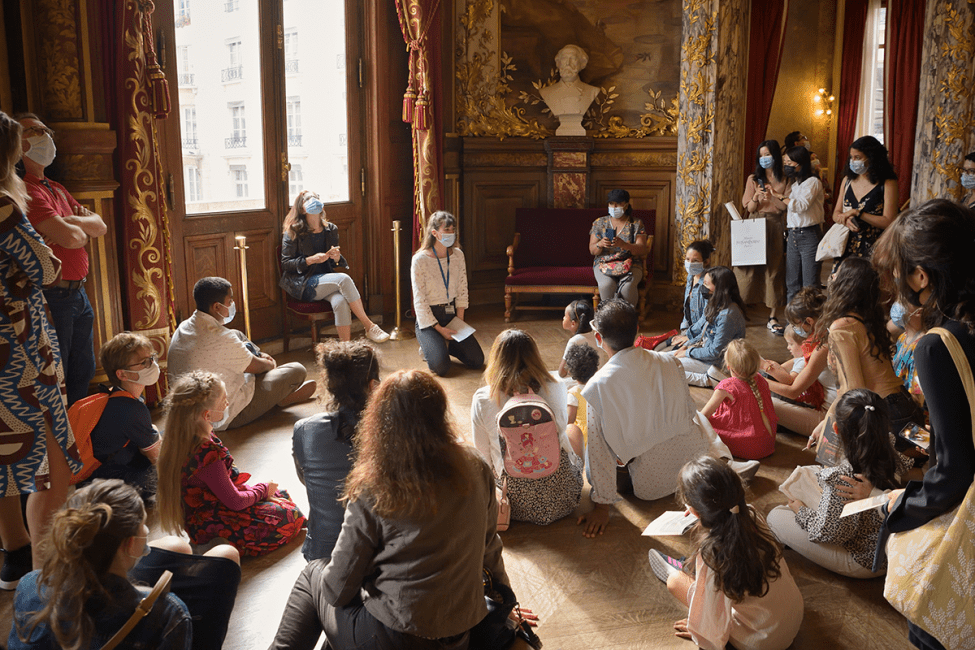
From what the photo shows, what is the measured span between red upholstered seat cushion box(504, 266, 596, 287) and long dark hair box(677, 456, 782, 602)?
4.55 m

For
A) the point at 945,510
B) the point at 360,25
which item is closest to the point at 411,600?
the point at 945,510

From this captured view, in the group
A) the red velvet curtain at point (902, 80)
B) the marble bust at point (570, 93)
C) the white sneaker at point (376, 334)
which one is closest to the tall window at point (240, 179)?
the white sneaker at point (376, 334)

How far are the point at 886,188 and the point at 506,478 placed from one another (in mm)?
3948

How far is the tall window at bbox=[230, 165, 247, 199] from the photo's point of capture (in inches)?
227

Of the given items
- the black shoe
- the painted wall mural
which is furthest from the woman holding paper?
the black shoe

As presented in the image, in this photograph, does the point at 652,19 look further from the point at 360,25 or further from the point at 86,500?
the point at 86,500

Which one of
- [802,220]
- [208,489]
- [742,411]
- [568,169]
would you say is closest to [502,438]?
[208,489]

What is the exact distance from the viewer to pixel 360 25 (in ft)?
21.0

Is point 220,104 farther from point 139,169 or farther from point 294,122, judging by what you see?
point 139,169

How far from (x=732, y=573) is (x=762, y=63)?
809 centimetres

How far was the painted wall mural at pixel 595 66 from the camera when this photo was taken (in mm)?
7414

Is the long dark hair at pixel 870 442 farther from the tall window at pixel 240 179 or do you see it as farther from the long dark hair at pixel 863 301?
the tall window at pixel 240 179

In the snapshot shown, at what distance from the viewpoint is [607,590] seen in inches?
111

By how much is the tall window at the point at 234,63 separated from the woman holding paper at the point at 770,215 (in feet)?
13.5
